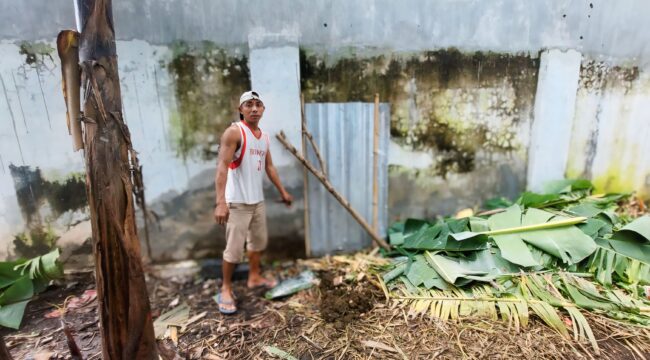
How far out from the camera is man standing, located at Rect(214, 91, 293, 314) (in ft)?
10.6

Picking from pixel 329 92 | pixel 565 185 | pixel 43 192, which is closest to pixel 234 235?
pixel 329 92

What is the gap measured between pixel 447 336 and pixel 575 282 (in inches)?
54.8

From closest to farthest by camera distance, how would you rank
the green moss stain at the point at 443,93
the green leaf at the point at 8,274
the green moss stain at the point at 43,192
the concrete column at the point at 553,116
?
1. the green leaf at the point at 8,274
2. the green moss stain at the point at 43,192
3. the green moss stain at the point at 443,93
4. the concrete column at the point at 553,116

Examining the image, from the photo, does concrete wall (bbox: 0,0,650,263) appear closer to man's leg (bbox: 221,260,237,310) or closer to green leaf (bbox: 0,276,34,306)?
green leaf (bbox: 0,276,34,306)

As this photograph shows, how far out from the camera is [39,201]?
3789mm

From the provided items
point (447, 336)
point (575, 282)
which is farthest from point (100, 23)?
point (575, 282)

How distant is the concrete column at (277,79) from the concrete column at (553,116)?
3068 millimetres

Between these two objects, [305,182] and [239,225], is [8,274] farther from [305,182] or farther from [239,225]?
[305,182]

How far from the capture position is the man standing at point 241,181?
3229 millimetres

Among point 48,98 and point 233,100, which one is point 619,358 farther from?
point 48,98

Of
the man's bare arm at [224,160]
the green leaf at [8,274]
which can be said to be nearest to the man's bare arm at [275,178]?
the man's bare arm at [224,160]

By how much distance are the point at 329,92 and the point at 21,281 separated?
3.70m

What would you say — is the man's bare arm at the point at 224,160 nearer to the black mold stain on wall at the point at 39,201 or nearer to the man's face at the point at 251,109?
the man's face at the point at 251,109

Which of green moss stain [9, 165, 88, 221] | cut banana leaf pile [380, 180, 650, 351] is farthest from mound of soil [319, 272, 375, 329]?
green moss stain [9, 165, 88, 221]
